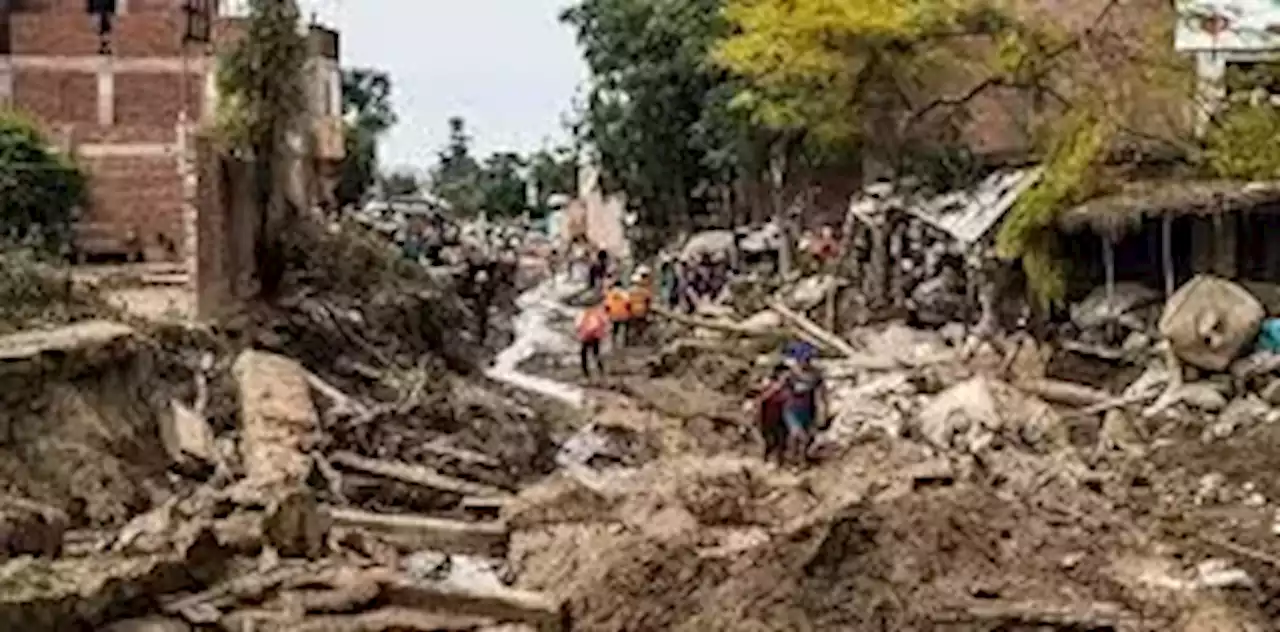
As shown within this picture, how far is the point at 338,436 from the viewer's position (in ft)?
65.2

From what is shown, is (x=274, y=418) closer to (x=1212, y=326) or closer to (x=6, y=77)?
(x=1212, y=326)

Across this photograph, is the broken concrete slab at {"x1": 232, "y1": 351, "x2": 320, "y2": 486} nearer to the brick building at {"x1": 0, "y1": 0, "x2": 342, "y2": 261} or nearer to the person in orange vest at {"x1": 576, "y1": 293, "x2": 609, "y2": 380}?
the person in orange vest at {"x1": 576, "y1": 293, "x2": 609, "y2": 380}

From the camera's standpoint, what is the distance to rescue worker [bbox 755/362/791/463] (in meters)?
19.3

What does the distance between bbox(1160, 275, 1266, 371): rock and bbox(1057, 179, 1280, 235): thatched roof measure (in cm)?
342

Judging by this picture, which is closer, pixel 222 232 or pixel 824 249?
pixel 222 232

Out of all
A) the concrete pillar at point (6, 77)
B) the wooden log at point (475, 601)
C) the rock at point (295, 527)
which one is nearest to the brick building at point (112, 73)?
the concrete pillar at point (6, 77)

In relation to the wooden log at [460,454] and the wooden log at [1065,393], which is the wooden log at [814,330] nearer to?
the wooden log at [1065,393]

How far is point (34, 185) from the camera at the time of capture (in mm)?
32125

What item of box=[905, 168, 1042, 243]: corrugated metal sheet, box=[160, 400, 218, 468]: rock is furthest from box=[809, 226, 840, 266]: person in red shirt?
box=[160, 400, 218, 468]: rock

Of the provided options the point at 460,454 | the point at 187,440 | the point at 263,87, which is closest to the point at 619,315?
the point at 263,87

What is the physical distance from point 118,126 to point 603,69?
15847 millimetres

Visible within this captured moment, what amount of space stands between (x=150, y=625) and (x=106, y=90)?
30.0 meters

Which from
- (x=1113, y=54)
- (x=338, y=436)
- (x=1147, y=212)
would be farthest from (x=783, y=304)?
(x=338, y=436)

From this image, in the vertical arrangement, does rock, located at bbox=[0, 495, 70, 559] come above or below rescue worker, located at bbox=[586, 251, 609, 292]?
above
